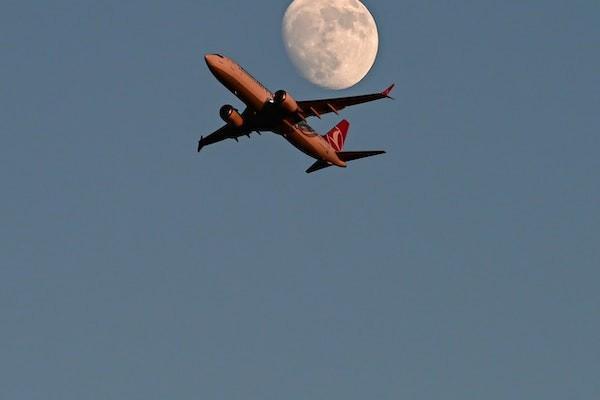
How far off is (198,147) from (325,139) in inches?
486

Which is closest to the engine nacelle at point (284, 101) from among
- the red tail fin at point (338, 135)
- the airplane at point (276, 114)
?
the airplane at point (276, 114)

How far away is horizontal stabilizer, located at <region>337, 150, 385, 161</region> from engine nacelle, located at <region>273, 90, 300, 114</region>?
11.6 metres

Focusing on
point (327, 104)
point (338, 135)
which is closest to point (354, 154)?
point (327, 104)

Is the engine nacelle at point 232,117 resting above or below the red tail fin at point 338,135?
below

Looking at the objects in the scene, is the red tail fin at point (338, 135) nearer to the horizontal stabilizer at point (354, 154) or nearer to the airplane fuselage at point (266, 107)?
the horizontal stabilizer at point (354, 154)

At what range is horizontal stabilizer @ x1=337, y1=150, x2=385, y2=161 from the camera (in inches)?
6176

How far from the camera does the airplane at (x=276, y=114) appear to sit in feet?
470

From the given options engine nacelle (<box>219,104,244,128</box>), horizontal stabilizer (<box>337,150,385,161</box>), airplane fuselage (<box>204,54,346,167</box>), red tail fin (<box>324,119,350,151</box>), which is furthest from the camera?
red tail fin (<box>324,119,350,151</box>)

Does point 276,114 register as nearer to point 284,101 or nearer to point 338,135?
point 284,101

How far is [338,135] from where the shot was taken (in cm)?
17575

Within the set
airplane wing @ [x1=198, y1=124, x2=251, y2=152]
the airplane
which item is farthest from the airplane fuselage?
airplane wing @ [x1=198, y1=124, x2=251, y2=152]

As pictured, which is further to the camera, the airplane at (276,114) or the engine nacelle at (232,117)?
the engine nacelle at (232,117)

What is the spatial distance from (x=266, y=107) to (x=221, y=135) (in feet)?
49.9

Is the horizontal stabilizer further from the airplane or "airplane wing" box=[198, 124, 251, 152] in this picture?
"airplane wing" box=[198, 124, 251, 152]
